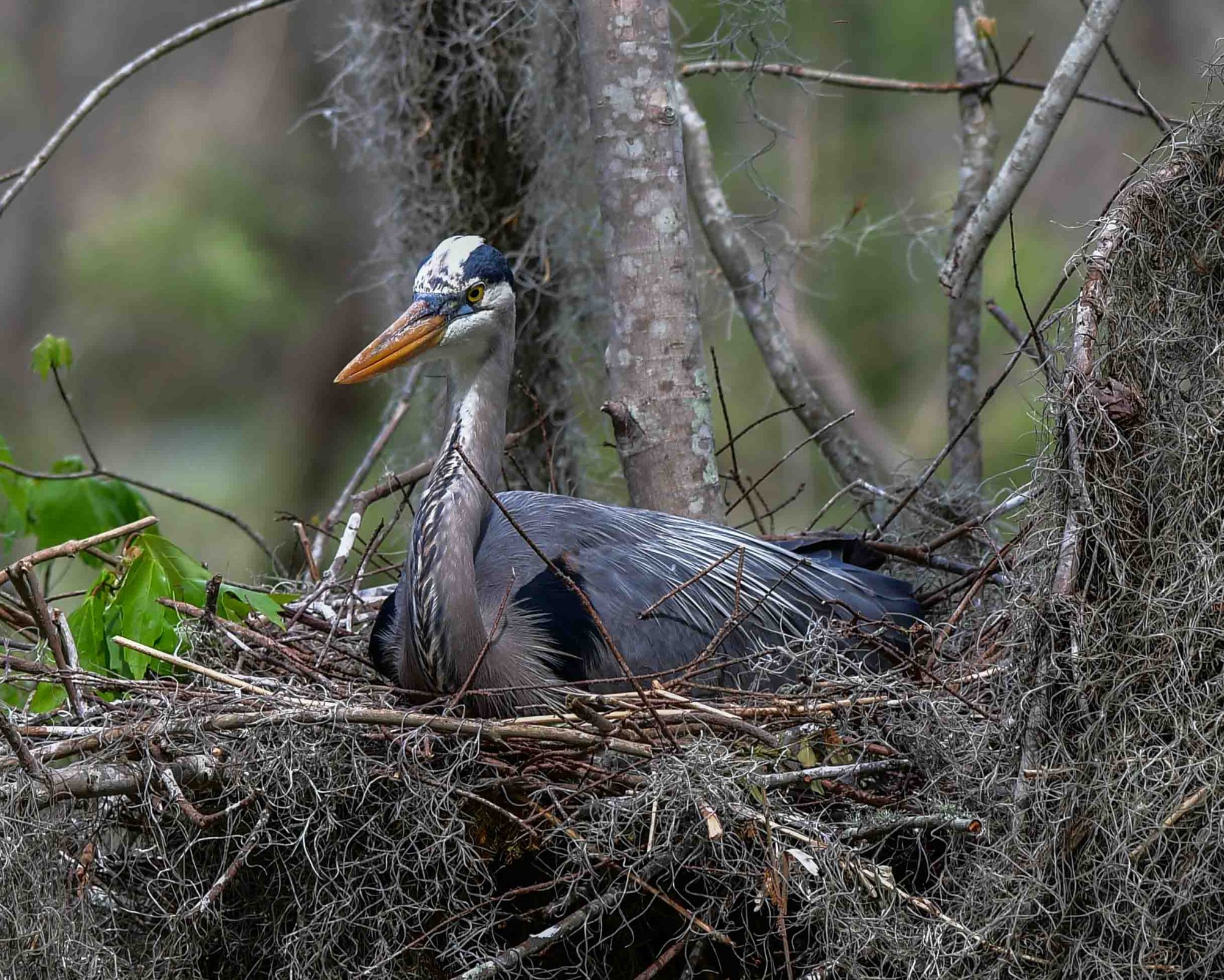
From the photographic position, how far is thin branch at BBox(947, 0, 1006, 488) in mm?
4188

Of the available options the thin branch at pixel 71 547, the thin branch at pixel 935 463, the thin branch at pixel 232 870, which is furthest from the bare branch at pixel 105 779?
the thin branch at pixel 935 463

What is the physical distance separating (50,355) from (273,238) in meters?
6.56

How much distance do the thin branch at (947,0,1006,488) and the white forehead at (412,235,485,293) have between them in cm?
172

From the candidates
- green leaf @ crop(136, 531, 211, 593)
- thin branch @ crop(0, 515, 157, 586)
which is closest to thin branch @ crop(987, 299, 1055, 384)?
thin branch @ crop(0, 515, 157, 586)

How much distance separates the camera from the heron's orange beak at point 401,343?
9.62 feet

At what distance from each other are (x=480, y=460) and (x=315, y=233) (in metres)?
7.32

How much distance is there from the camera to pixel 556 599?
9.58ft

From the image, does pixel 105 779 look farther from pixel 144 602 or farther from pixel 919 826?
pixel 919 826

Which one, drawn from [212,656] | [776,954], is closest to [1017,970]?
[776,954]

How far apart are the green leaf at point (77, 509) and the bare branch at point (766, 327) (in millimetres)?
1811

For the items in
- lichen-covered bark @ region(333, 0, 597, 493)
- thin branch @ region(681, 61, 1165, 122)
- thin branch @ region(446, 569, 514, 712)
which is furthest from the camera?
lichen-covered bark @ region(333, 0, 597, 493)

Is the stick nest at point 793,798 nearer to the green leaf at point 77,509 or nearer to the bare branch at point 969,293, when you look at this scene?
the green leaf at point 77,509

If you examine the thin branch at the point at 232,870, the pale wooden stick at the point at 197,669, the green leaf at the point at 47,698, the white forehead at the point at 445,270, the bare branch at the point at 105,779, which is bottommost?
the thin branch at the point at 232,870

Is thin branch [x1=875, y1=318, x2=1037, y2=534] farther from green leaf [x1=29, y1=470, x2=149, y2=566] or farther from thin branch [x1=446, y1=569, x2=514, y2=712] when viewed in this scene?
green leaf [x1=29, y1=470, x2=149, y2=566]
